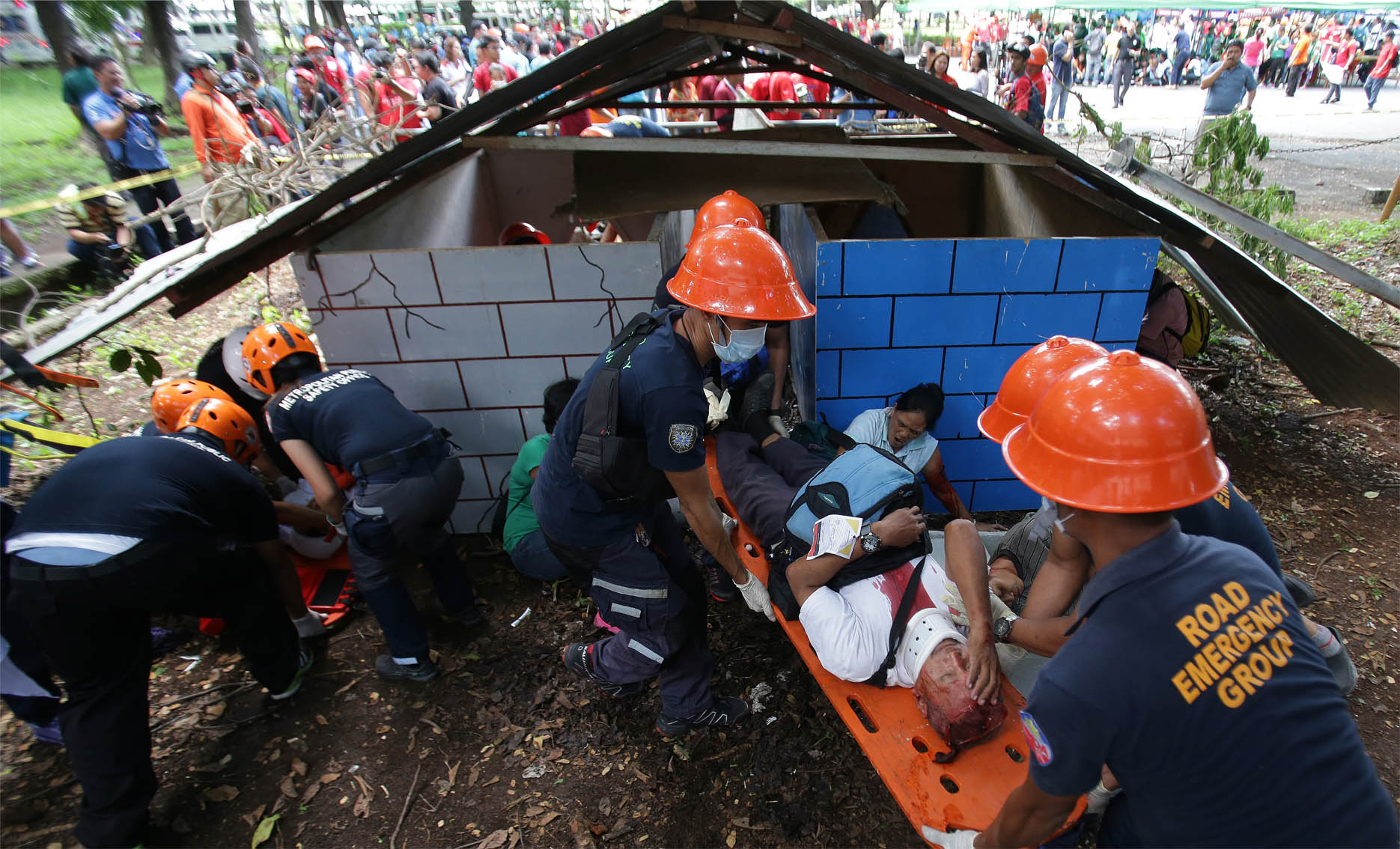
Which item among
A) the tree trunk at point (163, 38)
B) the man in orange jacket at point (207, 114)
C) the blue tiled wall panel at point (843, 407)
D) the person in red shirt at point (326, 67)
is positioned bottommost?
the blue tiled wall panel at point (843, 407)

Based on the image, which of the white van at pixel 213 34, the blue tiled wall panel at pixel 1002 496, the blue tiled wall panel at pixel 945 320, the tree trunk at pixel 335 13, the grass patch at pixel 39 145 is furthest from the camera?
the tree trunk at pixel 335 13

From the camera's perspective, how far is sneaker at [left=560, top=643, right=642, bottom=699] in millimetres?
2793

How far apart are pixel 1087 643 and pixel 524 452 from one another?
2.78 meters

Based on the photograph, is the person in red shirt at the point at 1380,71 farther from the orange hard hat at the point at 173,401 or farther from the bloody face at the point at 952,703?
the orange hard hat at the point at 173,401

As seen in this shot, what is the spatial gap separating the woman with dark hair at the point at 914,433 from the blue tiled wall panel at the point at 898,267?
496mm

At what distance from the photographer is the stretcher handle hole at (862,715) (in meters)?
2.15

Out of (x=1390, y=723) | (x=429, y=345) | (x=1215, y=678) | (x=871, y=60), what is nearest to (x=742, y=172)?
(x=871, y=60)

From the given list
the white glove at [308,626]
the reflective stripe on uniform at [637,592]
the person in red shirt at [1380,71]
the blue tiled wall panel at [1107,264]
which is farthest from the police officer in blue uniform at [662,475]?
the person in red shirt at [1380,71]

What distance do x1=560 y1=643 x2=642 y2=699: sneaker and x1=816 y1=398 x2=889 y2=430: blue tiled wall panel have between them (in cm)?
167

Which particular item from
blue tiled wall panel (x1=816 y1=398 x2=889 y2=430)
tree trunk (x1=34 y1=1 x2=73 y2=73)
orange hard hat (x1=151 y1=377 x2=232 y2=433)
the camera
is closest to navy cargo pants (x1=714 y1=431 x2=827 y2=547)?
blue tiled wall panel (x1=816 y1=398 x2=889 y2=430)

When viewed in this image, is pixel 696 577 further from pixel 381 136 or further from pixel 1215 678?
pixel 381 136

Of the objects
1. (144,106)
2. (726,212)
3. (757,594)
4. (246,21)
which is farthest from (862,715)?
(246,21)

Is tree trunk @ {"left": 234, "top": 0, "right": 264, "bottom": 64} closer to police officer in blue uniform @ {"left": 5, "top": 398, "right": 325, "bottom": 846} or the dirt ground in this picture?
the dirt ground

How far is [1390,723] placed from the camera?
2.69 m
